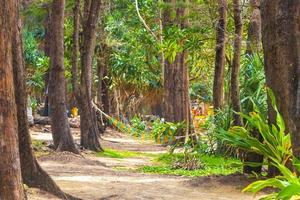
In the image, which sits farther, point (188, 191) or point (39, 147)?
point (39, 147)

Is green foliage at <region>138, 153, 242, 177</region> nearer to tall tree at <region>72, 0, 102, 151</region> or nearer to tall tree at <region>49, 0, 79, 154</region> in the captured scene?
tall tree at <region>49, 0, 79, 154</region>

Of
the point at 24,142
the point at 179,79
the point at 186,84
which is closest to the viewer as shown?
the point at 24,142

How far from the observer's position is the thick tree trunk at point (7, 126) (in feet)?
18.0

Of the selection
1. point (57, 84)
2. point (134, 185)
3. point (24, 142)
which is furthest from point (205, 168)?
point (24, 142)

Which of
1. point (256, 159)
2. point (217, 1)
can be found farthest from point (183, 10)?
point (256, 159)

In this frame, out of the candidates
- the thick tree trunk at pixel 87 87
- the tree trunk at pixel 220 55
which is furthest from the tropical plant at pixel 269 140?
the thick tree trunk at pixel 87 87

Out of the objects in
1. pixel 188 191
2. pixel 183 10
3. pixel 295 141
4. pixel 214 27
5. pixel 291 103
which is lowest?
pixel 188 191

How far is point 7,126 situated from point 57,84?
1001cm

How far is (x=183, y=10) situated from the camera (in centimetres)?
1880

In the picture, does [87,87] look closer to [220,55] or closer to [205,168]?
[220,55]

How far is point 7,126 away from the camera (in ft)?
18.1

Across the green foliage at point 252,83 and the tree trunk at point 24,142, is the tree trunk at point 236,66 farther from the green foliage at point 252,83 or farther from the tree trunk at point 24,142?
the tree trunk at point 24,142

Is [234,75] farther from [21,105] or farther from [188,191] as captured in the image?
[21,105]

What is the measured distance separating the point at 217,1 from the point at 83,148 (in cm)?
654
